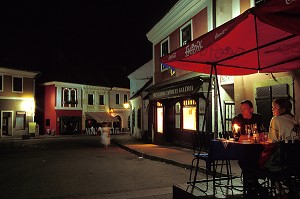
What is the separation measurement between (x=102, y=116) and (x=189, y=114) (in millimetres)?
27929

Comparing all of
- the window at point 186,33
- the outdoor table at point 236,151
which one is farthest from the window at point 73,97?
the outdoor table at point 236,151

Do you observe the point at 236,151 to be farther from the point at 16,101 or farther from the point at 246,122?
the point at 16,101

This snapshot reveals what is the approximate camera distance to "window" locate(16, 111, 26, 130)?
1231 inches

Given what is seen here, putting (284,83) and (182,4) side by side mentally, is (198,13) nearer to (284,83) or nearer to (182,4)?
(182,4)

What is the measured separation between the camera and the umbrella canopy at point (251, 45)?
11.7 ft

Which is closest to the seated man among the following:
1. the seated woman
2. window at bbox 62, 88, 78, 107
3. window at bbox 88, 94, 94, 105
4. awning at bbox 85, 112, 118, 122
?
the seated woman

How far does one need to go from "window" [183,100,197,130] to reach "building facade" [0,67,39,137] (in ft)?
69.6

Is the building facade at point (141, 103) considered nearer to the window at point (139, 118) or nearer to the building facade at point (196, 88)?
the window at point (139, 118)

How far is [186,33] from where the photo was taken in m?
15.0

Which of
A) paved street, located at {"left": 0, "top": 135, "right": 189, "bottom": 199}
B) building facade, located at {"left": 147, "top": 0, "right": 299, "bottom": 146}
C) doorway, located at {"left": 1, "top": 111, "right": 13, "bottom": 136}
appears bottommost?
paved street, located at {"left": 0, "top": 135, "right": 189, "bottom": 199}

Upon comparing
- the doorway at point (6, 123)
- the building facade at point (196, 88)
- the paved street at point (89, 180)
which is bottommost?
the paved street at point (89, 180)

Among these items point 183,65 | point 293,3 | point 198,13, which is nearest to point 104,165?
point 183,65

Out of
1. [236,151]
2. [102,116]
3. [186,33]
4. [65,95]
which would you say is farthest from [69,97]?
[236,151]

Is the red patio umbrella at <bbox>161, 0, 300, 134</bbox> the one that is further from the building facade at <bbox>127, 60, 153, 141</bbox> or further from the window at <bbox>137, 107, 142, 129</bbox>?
the window at <bbox>137, 107, 142, 129</bbox>
